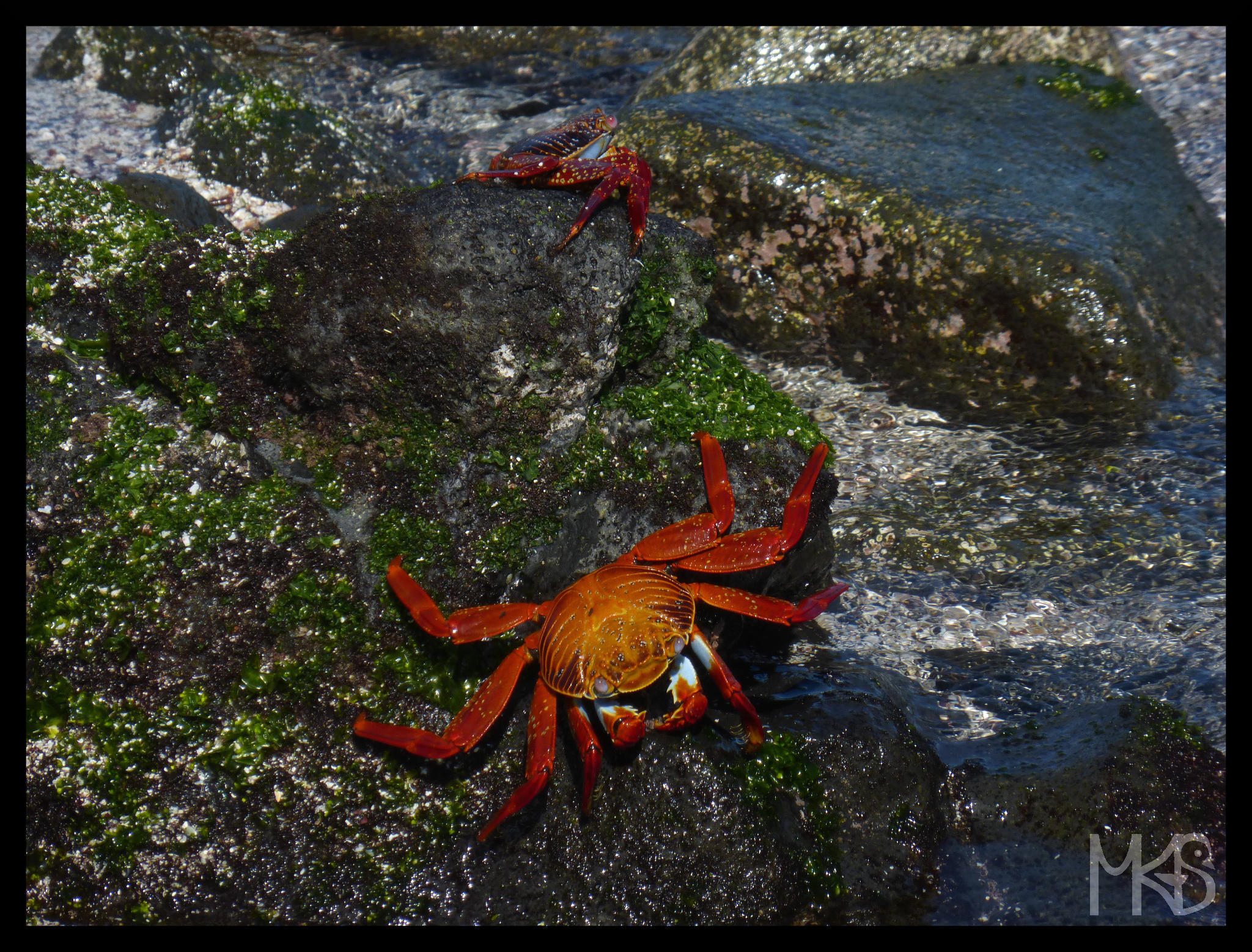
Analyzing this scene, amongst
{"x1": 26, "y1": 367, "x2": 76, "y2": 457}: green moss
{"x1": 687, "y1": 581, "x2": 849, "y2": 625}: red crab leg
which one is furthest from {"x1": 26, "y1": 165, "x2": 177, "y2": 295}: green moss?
{"x1": 687, "y1": 581, "x2": 849, "y2": 625}: red crab leg

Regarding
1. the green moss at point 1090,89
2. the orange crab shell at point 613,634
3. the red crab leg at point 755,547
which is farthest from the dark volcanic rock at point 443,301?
the green moss at point 1090,89

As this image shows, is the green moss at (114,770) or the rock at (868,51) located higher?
the rock at (868,51)

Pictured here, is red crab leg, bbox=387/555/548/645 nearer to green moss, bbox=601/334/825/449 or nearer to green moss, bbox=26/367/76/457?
green moss, bbox=601/334/825/449

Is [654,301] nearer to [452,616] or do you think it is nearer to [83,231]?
[452,616]

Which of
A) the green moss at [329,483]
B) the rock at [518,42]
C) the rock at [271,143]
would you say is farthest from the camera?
the rock at [518,42]

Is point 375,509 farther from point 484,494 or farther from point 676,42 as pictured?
point 676,42

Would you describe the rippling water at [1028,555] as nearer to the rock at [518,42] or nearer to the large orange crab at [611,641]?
the large orange crab at [611,641]
